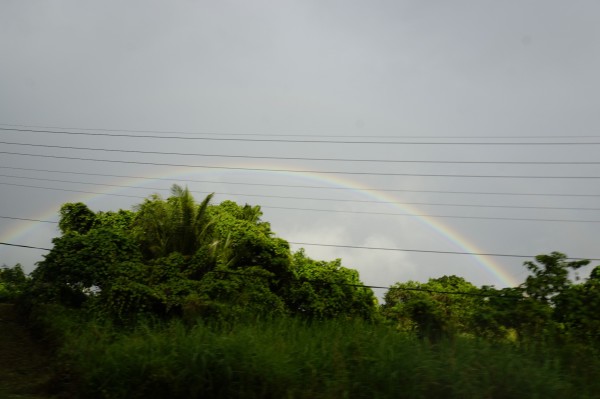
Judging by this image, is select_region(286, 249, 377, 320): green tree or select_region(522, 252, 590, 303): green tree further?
select_region(286, 249, 377, 320): green tree

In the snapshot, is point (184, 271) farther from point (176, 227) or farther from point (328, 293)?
point (328, 293)

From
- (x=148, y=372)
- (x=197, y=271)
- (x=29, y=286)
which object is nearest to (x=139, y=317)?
(x=197, y=271)

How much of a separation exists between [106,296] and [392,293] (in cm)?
1625

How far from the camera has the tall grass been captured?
23.4 ft

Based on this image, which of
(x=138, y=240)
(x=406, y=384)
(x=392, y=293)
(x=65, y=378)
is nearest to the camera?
(x=406, y=384)

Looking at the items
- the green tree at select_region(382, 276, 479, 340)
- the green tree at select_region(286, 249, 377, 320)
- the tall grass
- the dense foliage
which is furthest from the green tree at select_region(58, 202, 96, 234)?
the tall grass

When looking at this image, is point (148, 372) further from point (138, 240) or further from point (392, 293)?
point (392, 293)

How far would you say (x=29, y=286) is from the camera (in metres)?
16.4

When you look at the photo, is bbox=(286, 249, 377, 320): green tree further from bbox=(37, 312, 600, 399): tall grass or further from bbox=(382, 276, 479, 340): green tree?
bbox=(37, 312, 600, 399): tall grass

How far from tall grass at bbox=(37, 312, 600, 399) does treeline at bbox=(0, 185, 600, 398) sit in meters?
0.02

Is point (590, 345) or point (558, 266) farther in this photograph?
point (558, 266)

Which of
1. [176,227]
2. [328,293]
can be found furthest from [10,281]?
[328,293]

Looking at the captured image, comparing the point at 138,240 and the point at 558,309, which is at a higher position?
the point at 138,240

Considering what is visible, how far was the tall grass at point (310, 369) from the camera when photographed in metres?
7.14
